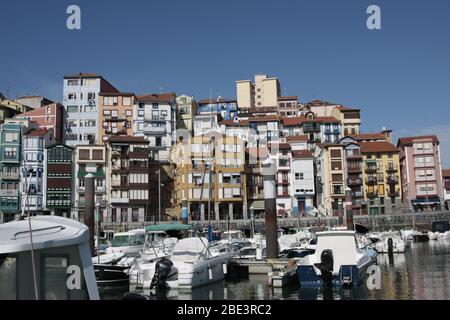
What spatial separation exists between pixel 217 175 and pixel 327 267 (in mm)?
65077

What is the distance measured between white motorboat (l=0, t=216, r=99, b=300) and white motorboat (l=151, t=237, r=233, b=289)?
17.3m

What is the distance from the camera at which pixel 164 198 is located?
98375mm

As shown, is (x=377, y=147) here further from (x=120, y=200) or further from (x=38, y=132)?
(x=38, y=132)

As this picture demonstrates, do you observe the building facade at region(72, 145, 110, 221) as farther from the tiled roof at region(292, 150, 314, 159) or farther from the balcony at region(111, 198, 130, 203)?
the tiled roof at region(292, 150, 314, 159)

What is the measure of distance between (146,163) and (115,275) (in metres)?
62.3

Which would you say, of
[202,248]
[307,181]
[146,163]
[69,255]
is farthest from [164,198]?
[69,255]

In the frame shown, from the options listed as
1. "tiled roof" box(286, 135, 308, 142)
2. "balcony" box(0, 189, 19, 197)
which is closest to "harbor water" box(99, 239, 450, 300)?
"balcony" box(0, 189, 19, 197)

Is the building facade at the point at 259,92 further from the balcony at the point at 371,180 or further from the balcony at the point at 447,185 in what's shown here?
the balcony at the point at 447,185

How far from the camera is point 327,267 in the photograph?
87.0 ft

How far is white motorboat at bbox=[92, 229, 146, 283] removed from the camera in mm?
29948
